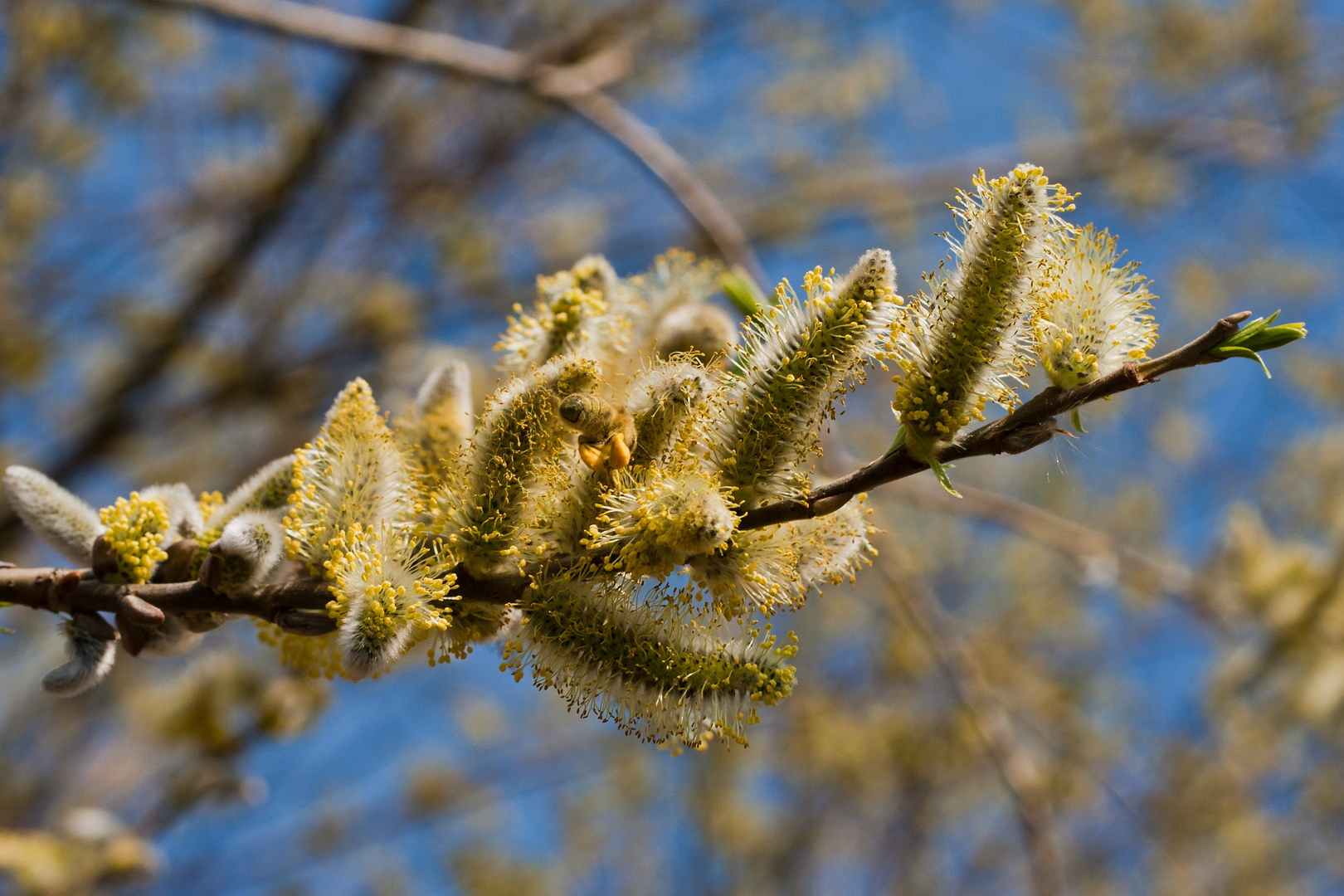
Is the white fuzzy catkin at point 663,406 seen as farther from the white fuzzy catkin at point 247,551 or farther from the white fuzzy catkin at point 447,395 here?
the white fuzzy catkin at point 247,551

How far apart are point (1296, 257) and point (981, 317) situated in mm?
8272

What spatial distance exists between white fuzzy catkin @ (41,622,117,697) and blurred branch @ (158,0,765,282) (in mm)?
2000

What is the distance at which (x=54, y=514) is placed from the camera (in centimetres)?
163

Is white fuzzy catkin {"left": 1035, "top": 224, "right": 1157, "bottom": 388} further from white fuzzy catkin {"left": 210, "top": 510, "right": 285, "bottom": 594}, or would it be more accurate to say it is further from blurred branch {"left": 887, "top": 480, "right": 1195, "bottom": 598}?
blurred branch {"left": 887, "top": 480, "right": 1195, "bottom": 598}

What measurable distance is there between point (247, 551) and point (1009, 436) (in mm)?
1098

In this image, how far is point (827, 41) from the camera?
21.6 ft

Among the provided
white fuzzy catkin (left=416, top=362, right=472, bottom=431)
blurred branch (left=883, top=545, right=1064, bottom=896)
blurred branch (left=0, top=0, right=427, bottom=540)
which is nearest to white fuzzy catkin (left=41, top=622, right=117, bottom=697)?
white fuzzy catkin (left=416, top=362, right=472, bottom=431)

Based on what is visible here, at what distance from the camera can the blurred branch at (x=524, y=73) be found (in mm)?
3104

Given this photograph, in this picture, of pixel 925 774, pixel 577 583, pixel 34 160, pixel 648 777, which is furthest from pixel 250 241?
pixel 925 774

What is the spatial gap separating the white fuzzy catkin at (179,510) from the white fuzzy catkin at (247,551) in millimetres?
182

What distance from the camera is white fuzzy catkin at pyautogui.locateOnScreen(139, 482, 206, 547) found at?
164 centimetres

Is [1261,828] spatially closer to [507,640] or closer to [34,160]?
[507,640]

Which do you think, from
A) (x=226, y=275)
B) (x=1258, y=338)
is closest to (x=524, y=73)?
(x=226, y=275)

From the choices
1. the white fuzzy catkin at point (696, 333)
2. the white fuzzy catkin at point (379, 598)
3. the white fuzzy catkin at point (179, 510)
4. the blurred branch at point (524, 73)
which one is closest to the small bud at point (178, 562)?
the white fuzzy catkin at point (179, 510)
